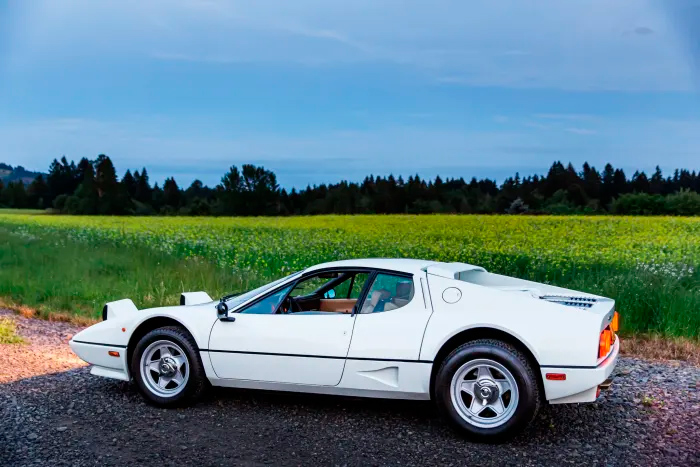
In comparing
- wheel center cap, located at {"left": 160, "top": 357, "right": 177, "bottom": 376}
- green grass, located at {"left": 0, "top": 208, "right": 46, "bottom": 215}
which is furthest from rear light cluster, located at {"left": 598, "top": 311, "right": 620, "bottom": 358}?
green grass, located at {"left": 0, "top": 208, "right": 46, "bottom": 215}

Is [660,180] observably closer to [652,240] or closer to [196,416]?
[652,240]

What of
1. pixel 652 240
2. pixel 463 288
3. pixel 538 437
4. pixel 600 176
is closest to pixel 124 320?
pixel 463 288

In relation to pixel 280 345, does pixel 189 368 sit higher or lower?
lower

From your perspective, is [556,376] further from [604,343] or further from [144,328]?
[144,328]

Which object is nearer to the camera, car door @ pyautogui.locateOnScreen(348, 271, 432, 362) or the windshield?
car door @ pyautogui.locateOnScreen(348, 271, 432, 362)

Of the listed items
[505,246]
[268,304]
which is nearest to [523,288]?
[268,304]

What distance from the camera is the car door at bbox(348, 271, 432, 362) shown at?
5805 mm

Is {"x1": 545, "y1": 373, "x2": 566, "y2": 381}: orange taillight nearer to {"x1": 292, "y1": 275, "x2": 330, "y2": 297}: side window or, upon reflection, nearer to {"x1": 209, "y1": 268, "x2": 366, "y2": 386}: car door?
{"x1": 209, "y1": 268, "x2": 366, "y2": 386}: car door

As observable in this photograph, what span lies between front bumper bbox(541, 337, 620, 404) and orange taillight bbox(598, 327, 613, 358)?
0.27 ft

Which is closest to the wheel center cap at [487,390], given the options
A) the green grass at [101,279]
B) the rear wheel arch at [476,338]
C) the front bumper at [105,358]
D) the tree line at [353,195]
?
the rear wheel arch at [476,338]

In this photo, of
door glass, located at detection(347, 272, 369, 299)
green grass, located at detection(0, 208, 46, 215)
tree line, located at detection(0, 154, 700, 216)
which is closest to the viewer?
door glass, located at detection(347, 272, 369, 299)

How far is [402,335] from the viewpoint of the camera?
5.84 m

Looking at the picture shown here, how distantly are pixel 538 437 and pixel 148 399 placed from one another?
3577mm

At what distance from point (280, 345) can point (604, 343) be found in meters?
2.71
